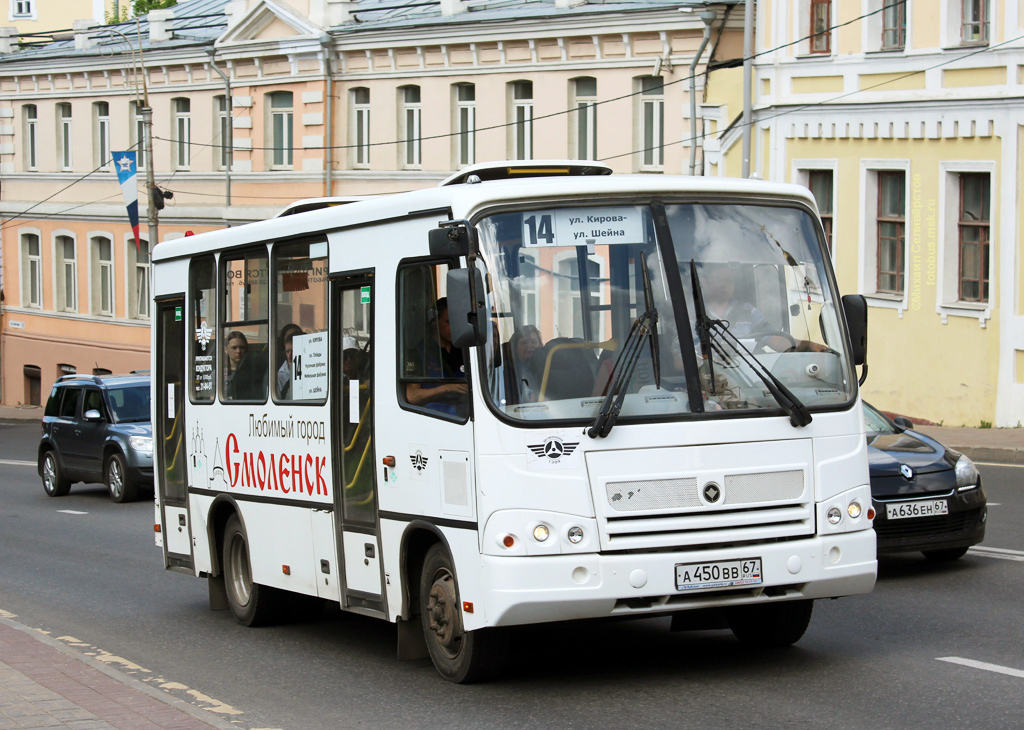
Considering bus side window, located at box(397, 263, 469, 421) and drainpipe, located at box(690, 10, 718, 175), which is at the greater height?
drainpipe, located at box(690, 10, 718, 175)

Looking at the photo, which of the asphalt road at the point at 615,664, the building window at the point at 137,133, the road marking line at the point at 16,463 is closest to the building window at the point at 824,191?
the road marking line at the point at 16,463

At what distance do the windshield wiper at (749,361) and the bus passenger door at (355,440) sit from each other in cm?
196

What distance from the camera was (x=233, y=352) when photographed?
11242 mm

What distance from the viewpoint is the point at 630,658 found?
917cm

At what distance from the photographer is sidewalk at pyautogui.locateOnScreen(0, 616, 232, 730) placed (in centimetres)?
753

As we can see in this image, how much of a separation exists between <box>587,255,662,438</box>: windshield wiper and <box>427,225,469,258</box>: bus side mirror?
0.93 metres

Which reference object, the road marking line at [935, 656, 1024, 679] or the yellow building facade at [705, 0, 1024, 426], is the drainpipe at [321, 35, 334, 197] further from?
the road marking line at [935, 656, 1024, 679]

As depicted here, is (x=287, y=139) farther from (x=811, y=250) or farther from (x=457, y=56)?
(x=811, y=250)

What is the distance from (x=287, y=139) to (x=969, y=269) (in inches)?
839

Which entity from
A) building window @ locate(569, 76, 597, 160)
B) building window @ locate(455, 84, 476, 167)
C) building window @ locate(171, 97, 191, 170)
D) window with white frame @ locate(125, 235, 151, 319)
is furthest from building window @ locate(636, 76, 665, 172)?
window with white frame @ locate(125, 235, 151, 319)

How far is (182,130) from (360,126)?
7547mm

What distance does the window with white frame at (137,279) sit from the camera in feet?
154

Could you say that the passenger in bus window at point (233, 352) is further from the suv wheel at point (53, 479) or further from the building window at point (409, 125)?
the building window at point (409, 125)

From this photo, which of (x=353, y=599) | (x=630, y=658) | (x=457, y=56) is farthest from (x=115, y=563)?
(x=457, y=56)
